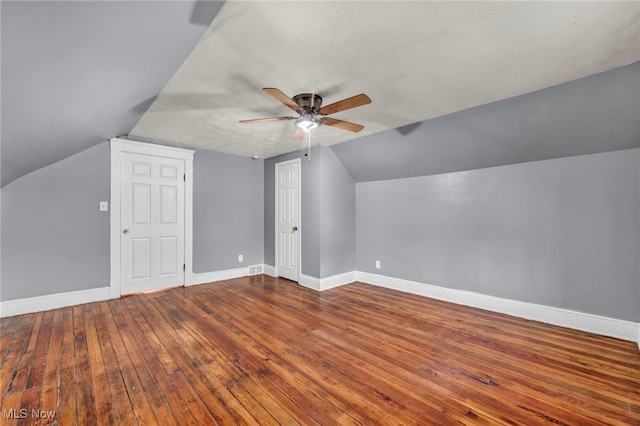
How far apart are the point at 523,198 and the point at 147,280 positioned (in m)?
5.27

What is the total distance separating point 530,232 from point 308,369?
2.92 m

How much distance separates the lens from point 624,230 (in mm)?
2703

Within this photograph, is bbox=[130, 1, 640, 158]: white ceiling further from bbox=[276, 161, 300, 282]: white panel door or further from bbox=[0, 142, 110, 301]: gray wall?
bbox=[276, 161, 300, 282]: white panel door

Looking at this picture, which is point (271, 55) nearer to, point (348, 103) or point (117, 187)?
point (348, 103)

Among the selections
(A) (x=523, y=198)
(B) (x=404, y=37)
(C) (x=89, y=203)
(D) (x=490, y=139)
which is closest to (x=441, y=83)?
(B) (x=404, y=37)

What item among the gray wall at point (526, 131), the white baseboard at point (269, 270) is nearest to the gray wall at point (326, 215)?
the gray wall at point (526, 131)

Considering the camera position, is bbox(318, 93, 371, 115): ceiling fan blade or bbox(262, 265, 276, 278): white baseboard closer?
bbox(318, 93, 371, 115): ceiling fan blade

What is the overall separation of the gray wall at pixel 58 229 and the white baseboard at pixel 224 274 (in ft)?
4.01

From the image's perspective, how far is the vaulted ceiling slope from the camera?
46.5 inches

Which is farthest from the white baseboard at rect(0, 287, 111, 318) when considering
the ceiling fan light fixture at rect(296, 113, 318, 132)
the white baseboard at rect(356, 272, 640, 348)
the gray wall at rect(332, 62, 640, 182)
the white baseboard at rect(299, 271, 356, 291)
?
the white baseboard at rect(356, 272, 640, 348)

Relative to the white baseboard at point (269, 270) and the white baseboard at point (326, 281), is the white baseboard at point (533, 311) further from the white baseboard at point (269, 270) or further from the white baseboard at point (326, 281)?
the white baseboard at point (269, 270)

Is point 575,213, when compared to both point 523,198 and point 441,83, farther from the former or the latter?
point 441,83

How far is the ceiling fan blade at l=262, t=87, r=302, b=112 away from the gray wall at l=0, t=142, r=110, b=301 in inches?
124

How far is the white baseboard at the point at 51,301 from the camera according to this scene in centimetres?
329
